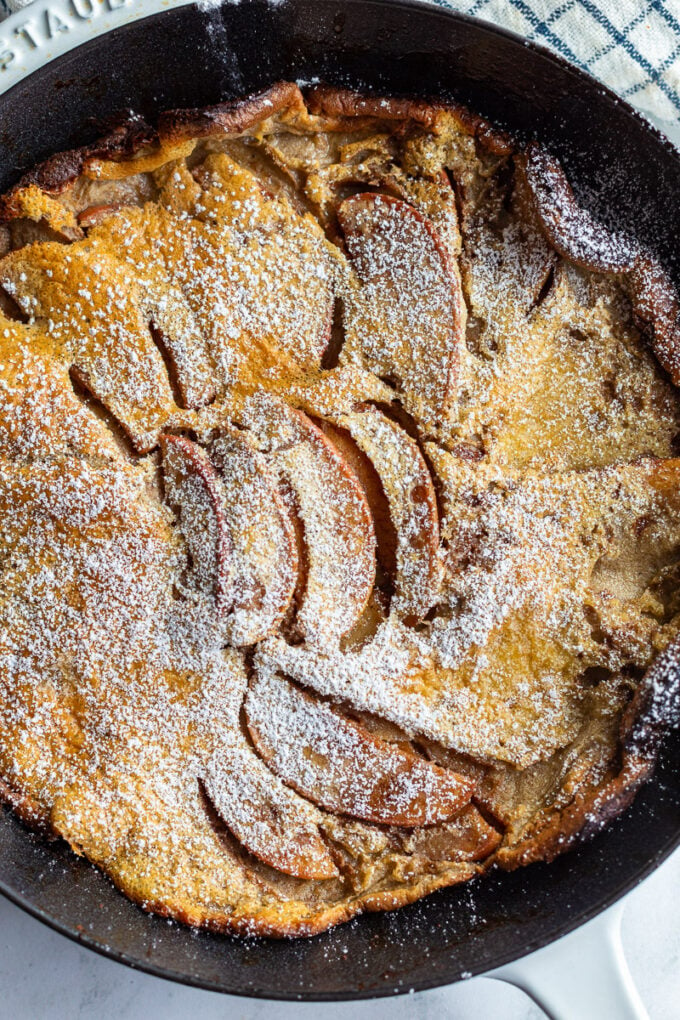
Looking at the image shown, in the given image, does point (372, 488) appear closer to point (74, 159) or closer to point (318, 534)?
point (318, 534)

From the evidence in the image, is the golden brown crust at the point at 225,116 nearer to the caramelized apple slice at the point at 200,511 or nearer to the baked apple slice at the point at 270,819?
the caramelized apple slice at the point at 200,511

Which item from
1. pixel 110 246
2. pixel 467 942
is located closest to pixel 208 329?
pixel 110 246

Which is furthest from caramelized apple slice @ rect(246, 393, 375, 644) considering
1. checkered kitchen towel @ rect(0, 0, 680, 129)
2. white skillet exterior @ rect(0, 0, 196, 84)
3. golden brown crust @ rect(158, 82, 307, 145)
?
checkered kitchen towel @ rect(0, 0, 680, 129)

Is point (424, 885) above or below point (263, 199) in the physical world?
below

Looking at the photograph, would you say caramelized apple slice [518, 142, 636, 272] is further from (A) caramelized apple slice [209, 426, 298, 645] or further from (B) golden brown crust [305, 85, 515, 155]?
(A) caramelized apple slice [209, 426, 298, 645]

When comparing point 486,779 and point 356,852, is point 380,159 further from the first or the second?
point 356,852

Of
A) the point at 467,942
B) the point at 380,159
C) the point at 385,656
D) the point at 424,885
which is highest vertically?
the point at 380,159

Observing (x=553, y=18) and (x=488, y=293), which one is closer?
(x=488, y=293)
